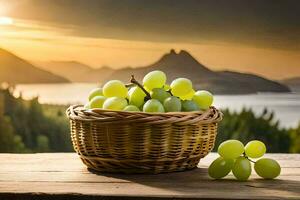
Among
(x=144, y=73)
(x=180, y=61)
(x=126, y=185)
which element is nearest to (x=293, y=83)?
(x=180, y=61)

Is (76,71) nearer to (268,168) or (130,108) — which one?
(130,108)

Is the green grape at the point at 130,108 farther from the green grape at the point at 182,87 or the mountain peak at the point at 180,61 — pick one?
the mountain peak at the point at 180,61

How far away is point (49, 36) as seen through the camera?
2623 millimetres

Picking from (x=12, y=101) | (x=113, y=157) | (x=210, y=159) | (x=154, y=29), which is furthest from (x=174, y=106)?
(x=12, y=101)

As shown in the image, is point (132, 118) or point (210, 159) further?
point (210, 159)

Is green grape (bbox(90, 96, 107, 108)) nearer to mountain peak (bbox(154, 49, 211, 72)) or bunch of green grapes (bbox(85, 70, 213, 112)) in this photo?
bunch of green grapes (bbox(85, 70, 213, 112))

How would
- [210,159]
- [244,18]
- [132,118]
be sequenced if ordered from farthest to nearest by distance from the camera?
[244,18] → [210,159] → [132,118]

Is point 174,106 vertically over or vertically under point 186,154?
over

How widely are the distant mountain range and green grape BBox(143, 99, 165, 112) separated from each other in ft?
4.05

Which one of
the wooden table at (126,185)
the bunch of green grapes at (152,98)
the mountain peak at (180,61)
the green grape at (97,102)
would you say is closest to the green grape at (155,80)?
the bunch of green grapes at (152,98)

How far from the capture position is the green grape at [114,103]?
4.42ft

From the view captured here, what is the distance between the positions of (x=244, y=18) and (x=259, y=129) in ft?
1.61

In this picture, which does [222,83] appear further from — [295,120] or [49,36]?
[49,36]

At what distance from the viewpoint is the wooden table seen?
1.15 meters
